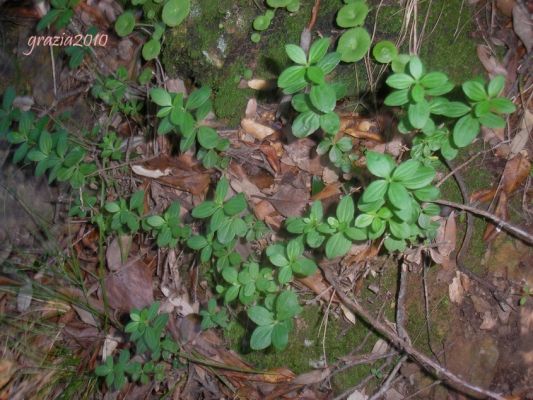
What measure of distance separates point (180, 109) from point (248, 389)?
1356 mm

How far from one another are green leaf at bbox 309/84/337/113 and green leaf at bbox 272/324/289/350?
2.48 feet

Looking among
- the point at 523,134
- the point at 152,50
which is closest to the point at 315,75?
the point at 523,134

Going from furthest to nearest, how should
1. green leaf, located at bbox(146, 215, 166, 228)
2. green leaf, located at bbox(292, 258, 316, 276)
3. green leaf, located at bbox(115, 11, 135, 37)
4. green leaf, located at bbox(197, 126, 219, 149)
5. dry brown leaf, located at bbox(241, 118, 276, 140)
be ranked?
green leaf, located at bbox(115, 11, 135, 37) < dry brown leaf, located at bbox(241, 118, 276, 140) < green leaf, located at bbox(146, 215, 166, 228) < green leaf, located at bbox(197, 126, 219, 149) < green leaf, located at bbox(292, 258, 316, 276)

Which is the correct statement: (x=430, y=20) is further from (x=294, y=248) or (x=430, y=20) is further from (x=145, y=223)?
(x=145, y=223)

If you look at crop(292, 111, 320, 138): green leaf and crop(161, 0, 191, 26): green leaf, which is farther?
crop(161, 0, 191, 26): green leaf

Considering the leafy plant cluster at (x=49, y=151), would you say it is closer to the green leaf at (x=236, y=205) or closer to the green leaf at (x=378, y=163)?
the green leaf at (x=236, y=205)

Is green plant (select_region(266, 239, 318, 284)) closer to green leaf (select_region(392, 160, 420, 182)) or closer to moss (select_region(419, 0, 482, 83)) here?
green leaf (select_region(392, 160, 420, 182))

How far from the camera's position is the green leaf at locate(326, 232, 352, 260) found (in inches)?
60.6

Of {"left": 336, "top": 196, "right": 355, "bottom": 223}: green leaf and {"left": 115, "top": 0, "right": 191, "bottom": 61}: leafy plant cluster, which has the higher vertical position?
{"left": 115, "top": 0, "right": 191, "bottom": 61}: leafy plant cluster

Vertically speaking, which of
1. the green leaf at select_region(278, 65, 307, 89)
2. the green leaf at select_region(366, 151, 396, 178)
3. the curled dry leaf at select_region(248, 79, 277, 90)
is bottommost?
the curled dry leaf at select_region(248, 79, 277, 90)

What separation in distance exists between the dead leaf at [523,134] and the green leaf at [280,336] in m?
1.16

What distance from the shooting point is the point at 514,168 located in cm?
185

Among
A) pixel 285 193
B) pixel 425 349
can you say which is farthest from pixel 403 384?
pixel 285 193

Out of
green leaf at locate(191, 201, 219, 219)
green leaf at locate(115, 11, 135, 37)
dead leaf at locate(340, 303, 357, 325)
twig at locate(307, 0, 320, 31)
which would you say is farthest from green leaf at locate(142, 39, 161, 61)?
dead leaf at locate(340, 303, 357, 325)
